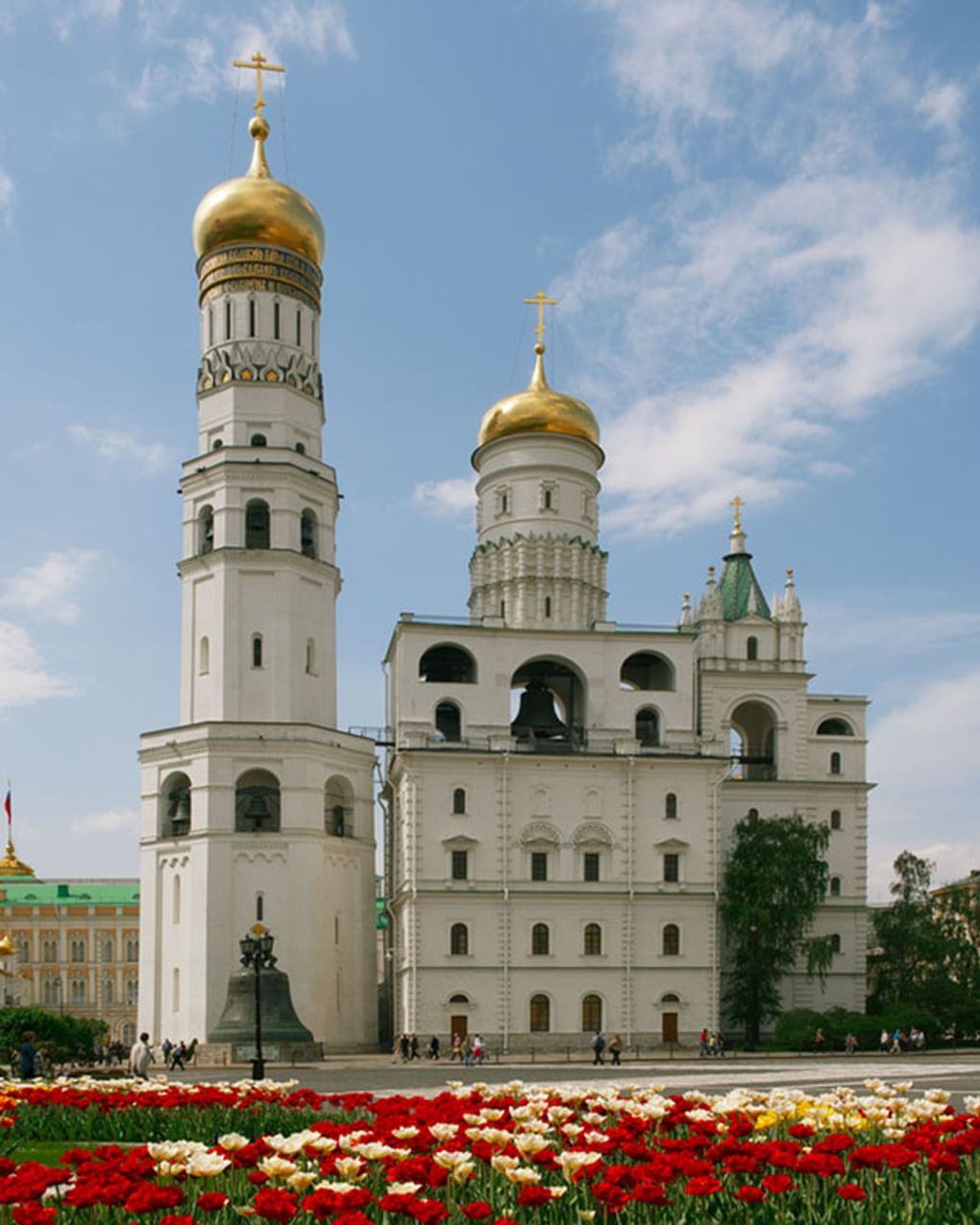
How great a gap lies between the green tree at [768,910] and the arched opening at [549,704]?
660 cm

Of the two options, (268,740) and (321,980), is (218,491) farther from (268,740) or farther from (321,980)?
(321,980)

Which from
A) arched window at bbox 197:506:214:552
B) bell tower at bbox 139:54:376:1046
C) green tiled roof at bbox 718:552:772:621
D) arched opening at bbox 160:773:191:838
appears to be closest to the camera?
bell tower at bbox 139:54:376:1046

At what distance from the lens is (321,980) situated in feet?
150

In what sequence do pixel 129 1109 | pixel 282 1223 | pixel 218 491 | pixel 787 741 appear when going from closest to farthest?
pixel 282 1223 < pixel 129 1109 < pixel 218 491 < pixel 787 741

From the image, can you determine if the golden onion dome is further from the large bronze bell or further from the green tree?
the green tree

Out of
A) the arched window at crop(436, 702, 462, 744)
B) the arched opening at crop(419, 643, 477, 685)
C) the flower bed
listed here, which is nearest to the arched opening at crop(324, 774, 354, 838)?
the arched window at crop(436, 702, 462, 744)

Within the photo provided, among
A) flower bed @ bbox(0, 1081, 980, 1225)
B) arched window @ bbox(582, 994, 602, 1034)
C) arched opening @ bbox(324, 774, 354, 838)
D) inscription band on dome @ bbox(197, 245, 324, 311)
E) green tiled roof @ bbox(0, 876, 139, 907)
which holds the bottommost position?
arched window @ bbox(582, 994, 602, 1034)

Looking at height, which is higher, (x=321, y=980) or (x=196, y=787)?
(x=196, y=787)

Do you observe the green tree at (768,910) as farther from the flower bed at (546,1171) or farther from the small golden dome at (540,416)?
the flower bed at (546,1171)

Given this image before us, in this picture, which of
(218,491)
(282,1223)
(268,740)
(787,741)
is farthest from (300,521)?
(282,1223)

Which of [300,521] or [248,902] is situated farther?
[300,521]

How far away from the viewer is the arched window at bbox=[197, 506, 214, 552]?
162 ft

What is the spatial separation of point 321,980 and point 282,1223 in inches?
1580

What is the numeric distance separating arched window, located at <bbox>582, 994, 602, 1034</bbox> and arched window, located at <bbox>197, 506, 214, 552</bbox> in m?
19.0
